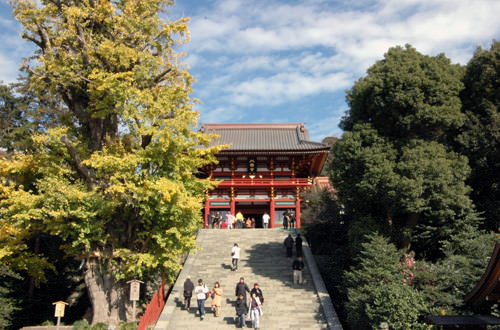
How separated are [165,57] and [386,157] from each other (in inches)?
319

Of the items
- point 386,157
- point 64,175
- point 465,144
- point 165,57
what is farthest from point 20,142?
point 465,144

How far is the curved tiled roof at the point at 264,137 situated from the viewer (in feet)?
85.8

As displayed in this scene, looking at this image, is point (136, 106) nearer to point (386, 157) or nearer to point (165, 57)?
point (165, 57)

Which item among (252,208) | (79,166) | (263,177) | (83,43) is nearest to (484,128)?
(79,166)

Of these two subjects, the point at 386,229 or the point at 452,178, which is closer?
the point at 452,178

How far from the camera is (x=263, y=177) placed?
26.8 meters

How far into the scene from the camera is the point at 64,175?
13.4 m

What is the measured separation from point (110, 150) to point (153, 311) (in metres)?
5.13

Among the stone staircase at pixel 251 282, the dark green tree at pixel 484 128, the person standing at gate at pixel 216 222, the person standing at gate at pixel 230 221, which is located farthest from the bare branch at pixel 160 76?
the person standing at gate at pixel 216 222

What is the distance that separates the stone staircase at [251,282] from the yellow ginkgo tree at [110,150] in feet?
5.59

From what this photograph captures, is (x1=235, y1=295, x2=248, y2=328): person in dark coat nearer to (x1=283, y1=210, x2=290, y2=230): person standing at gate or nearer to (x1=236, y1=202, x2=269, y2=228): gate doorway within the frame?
(x1=283, y1=210, x2=290, y2=230): person standing at gate

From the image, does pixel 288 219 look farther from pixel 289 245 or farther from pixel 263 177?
pixel 289 245

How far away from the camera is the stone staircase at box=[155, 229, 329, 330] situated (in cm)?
1288

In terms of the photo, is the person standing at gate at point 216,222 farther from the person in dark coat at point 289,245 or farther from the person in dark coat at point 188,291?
the person in dark coat at point 188,291
